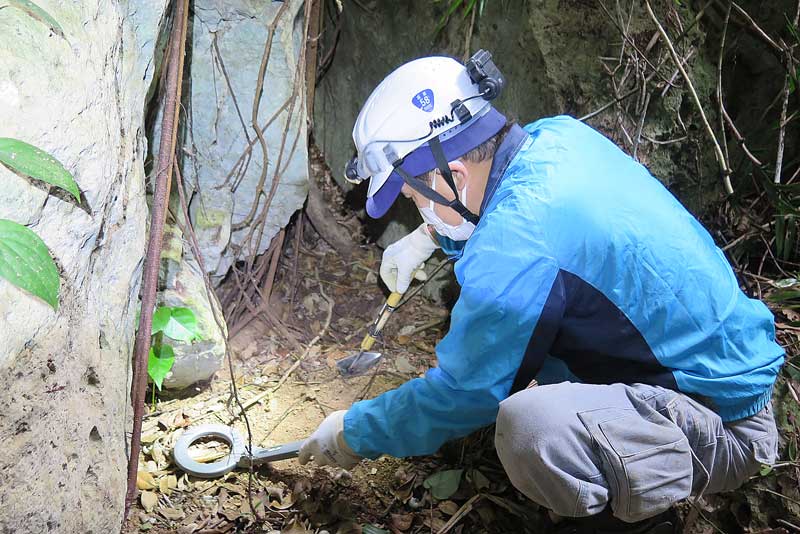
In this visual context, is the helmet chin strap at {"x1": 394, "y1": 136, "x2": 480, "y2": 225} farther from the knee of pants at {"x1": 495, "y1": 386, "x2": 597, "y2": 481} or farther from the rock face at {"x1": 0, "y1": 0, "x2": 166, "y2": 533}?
the rock face at {"x1": 0, "y1": 0, "x2": 166, "y2": 533}

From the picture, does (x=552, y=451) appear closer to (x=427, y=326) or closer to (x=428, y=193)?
(x=428, y=193)

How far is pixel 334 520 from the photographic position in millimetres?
2355

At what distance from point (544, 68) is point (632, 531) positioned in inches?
79.3

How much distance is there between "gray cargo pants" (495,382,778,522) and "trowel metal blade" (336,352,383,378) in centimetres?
136

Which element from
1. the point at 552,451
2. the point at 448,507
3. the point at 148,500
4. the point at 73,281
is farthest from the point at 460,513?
the point at 73,281

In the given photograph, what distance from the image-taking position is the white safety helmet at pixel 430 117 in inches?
79.4

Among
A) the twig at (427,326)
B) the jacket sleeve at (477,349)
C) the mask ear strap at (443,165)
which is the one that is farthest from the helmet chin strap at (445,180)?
the twig at (427,326)

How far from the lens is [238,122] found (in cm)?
315

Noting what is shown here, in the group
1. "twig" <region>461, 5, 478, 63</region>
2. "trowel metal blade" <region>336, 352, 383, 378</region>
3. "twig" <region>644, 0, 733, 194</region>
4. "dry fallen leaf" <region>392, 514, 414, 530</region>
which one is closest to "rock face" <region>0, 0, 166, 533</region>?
"dry fallen leaf" <region>392, 514, 414, 530</region>

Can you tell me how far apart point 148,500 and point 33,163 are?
1383 millimetres

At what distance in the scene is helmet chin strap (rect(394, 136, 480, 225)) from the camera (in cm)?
203

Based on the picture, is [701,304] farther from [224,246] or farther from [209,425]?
[224,246]

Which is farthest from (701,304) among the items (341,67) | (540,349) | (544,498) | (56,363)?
(341,67)

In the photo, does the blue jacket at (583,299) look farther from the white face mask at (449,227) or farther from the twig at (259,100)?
the twig at (259,100)
